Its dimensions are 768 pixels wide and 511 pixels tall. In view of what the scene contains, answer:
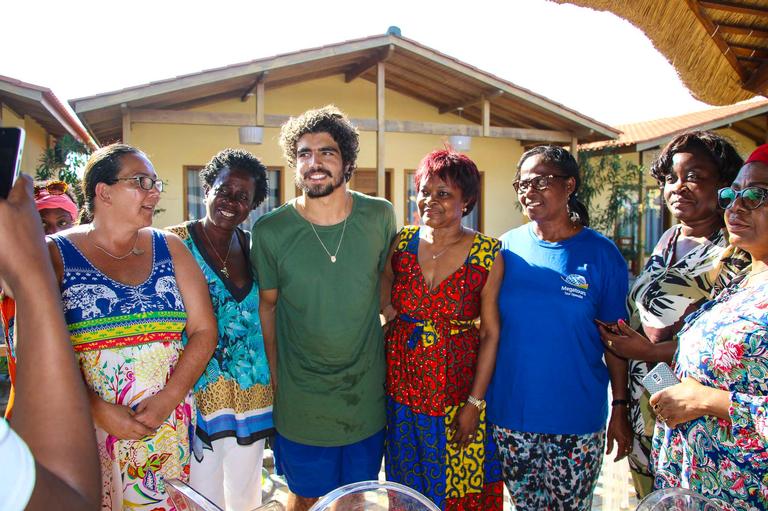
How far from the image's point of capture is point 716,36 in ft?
8.99

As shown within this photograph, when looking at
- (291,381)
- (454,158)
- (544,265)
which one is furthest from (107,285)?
(544,265)

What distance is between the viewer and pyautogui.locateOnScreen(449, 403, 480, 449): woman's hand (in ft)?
8.23

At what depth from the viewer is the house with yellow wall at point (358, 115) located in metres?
7.71

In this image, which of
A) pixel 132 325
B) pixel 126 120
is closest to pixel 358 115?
pixel 126 120

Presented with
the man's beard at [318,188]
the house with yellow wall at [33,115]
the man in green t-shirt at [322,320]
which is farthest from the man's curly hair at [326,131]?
the house with yellow wall at [33,115]

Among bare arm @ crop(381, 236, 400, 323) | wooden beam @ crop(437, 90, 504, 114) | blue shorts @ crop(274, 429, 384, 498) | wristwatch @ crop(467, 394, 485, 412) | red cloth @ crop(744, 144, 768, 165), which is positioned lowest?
blue shorts @ crop(274, 429, 384, 498)

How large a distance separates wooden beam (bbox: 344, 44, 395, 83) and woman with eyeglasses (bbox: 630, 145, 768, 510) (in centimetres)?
716

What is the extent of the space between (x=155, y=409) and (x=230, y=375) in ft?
1.91

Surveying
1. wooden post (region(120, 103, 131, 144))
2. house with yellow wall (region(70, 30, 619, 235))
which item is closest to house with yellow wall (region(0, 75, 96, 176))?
house with yellow wall (region(70, 30, 619, 235))

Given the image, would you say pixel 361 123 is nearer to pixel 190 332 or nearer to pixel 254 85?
pixel 254 85

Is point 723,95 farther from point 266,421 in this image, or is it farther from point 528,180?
point 266,421

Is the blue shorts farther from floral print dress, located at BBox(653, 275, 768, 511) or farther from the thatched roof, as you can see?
the thatched roof

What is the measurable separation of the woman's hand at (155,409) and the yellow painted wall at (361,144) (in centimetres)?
684

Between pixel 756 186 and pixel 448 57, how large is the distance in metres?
7.25
